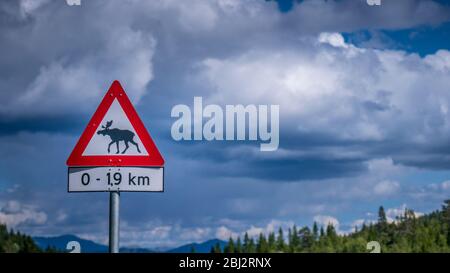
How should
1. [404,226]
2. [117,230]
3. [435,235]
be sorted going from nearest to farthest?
[117,230]
[435,235]
[404,226]

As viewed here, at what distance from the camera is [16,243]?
9570 millimetres

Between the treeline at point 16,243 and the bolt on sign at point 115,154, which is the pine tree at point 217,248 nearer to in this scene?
the bolt on sign at point 115,154

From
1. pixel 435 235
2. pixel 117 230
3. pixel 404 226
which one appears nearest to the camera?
pixel 117 230

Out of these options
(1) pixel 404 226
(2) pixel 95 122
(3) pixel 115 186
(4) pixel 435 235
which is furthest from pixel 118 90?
(1) pixel 404 226

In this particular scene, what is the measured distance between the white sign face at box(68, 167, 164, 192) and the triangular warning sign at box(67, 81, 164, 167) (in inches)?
3.0

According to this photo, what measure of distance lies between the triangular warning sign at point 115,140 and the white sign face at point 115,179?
8 centimetres

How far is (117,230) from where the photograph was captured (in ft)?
30.2

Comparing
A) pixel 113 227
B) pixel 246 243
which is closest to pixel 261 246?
pixel 246 243

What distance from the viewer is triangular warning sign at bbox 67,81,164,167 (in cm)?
934

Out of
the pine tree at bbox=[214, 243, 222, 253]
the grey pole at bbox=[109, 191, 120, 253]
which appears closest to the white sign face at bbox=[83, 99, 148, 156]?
the grey pole at bbox=[109, 191, 120, 253]

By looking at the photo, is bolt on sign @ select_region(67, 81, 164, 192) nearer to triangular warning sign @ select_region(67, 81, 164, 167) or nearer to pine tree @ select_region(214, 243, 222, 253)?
triangular warning sign @ select_region(67, 81, 164, 167)

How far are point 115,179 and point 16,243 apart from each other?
1.59 meters
